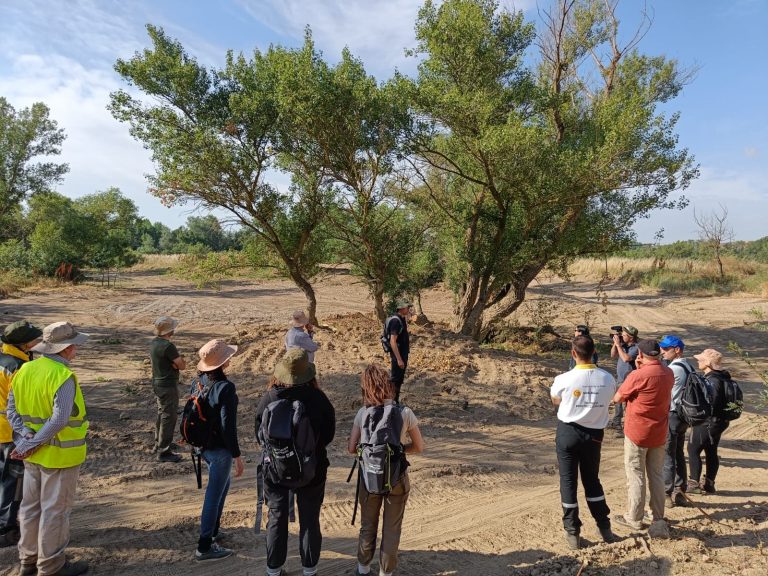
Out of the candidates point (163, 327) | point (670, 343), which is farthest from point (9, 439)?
point (670, 343)

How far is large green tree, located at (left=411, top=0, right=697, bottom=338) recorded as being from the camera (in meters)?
10.9

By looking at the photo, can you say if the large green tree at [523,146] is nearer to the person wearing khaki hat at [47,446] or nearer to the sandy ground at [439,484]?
the sandy ground at [439,484]

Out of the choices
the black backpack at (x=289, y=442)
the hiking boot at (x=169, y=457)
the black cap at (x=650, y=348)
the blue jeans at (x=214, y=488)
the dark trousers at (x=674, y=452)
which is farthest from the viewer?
the hiking boot at (x=169, y=457)

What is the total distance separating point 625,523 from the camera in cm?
495

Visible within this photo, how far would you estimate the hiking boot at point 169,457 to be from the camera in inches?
257

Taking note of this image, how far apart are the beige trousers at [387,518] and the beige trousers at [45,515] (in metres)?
2.29

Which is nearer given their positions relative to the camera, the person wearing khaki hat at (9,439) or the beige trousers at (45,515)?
the beige trousers at (45,515)

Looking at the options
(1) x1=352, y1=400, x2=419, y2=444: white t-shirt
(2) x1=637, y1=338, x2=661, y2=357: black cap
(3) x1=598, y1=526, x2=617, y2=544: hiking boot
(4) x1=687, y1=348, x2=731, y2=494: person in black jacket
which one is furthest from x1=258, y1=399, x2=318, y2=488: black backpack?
(4) x1=687, y1=348, x2=731, y2=494: person in black jacket

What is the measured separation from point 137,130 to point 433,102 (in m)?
6.28

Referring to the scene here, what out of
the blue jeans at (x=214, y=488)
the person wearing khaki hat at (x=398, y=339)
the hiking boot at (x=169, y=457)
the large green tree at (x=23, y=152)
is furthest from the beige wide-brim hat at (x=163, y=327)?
the large green tree at (x=23, y=152)

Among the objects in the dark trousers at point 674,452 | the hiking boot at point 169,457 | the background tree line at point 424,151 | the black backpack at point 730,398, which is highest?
the background tree line at point 424,151

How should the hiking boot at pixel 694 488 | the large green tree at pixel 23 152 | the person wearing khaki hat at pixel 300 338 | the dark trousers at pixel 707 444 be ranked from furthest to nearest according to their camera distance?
the large green tree at pixel 23 152, the person wearing khaki hat at pixel 300 338, the hiking boot at pixel 694 488, the dark trousers at pixel 707 444

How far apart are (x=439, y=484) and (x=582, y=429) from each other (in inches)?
89.9

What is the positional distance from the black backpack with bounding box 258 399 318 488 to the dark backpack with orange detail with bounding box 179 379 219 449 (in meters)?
0.67
